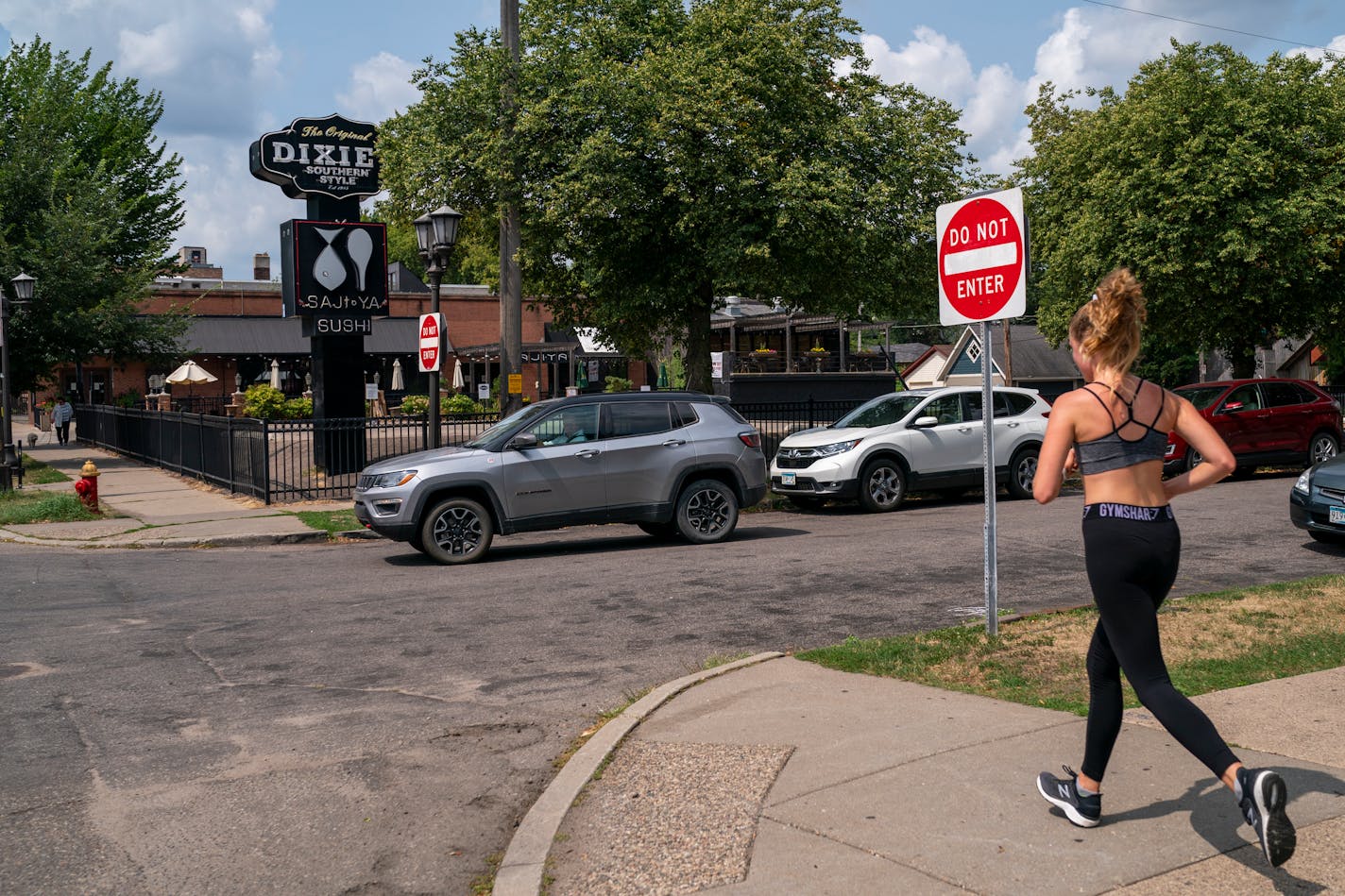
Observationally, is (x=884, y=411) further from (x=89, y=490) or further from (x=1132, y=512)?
(x=1132, y=512)

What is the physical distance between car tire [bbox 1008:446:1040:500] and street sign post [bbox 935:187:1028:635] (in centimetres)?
1030

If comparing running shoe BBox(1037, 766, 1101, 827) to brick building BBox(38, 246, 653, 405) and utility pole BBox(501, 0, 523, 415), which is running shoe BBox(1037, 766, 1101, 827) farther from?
brick building BBox(38, 246, 653, 405)

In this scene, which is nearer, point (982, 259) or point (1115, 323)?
point (1115, 323)

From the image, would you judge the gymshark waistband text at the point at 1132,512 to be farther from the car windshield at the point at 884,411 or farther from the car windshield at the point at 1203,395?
the car windshield at the point at 1203,395

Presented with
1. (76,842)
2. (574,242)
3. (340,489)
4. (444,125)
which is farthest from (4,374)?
(76,842)

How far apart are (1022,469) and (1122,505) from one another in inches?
558

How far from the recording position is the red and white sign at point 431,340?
16.5 metres

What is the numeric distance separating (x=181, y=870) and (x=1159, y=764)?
13.1ft

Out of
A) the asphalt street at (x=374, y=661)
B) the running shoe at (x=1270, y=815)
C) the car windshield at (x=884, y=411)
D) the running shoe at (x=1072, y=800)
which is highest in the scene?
the car windshield at (x=884, y=411)

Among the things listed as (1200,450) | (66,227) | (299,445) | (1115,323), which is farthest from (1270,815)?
(66,227)

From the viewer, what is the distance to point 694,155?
19266mm

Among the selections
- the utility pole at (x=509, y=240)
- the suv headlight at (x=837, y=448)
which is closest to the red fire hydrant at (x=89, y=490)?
the utility pole at (x=509, y=240)

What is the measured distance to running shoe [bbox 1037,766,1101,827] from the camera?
4.43 metres

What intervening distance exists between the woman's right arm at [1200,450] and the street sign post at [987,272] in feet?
9.29
